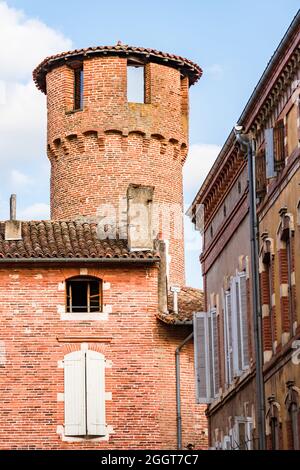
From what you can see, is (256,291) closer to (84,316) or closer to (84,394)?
(84,394)

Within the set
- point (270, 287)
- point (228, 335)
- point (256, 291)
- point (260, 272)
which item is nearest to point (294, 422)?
point (256, 291)

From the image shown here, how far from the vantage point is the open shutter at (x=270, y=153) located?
89.7 ft

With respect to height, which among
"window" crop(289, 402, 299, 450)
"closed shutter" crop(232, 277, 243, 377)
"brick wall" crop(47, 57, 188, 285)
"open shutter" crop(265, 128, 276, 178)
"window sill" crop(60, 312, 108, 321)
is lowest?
"window" crop(289, 402, 299, 450)

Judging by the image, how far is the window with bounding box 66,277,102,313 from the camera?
41.8 m

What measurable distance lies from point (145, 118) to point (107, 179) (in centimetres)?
261

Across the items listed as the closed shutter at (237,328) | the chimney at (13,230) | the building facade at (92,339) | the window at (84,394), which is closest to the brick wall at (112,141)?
the building facade at (92,339)

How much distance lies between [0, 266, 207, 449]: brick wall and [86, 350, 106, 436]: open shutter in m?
0.20

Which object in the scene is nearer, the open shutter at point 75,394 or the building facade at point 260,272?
the building facade at point 260,272

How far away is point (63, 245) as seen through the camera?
42.1m

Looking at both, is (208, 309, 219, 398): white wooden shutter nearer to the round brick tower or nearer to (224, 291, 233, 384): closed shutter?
(224, 291, 233, 384): closed shutter

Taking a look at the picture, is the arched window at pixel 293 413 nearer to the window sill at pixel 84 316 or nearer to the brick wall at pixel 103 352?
the brick wall at pixel 103 352

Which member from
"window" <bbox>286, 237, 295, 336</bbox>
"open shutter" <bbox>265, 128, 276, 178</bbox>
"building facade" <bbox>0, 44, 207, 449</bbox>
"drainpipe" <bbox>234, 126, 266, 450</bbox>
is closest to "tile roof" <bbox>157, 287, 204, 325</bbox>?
"building facade" <bbox>0, 44, 207, 449</bbox>

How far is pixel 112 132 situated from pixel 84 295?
426 inches

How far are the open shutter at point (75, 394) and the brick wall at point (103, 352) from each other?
A: 0.21 metres
